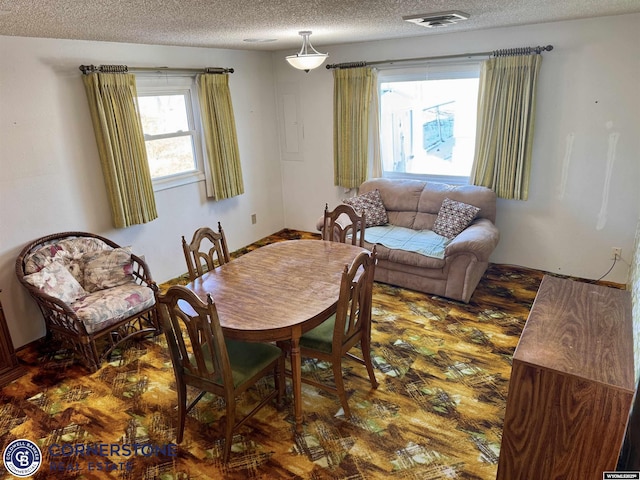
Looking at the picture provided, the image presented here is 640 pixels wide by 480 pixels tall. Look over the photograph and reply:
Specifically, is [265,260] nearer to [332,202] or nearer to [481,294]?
[481,294]

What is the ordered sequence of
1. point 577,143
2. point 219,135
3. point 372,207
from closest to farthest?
point 577,143, point 372,207, point 219,135

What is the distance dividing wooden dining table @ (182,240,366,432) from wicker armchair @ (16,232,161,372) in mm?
718

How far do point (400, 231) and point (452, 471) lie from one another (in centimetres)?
261

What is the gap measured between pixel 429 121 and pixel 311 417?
11.4 ft

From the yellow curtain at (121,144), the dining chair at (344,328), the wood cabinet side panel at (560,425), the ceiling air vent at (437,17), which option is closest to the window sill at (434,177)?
the ceiling air vent at (437,17)

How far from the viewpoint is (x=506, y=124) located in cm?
413

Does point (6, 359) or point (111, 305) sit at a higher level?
point (111, 305)

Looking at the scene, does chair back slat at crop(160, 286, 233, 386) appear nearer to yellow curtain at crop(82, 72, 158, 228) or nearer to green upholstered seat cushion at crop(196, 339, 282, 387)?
green upholstered seat cushion at crop(196, 339, 282, 387)

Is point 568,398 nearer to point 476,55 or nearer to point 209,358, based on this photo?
point 209,358

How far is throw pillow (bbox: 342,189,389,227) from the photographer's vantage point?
4621mm

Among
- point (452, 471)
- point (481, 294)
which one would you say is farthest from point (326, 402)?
point (481, 294)

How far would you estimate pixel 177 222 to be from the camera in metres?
4.64

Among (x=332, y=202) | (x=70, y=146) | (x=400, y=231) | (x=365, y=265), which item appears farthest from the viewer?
(x=332, y=202)

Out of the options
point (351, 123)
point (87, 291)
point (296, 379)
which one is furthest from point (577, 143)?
point (87, 291)
